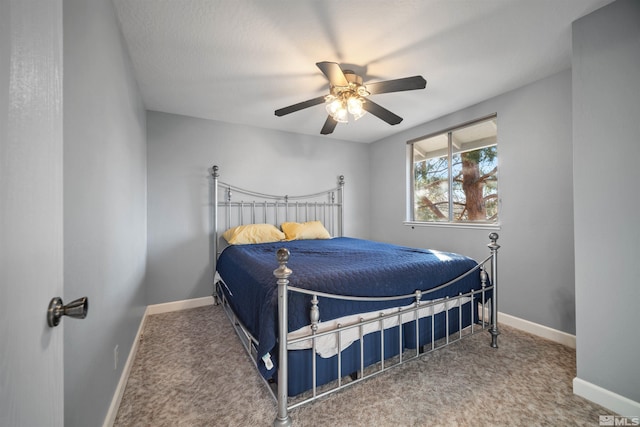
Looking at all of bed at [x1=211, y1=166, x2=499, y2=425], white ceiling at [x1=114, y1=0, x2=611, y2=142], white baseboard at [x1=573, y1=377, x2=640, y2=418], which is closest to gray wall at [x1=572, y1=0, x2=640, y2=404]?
white baseboard at [x1=573, y1=377, x2=640, y2=418]

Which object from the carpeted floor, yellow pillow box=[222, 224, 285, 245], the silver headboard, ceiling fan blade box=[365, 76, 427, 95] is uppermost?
ceiling fan blade box=[365, 76, 427, 95]

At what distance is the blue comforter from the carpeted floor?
397 mm

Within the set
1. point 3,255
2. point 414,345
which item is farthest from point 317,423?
point 3,255

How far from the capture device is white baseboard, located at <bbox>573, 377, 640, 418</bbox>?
4.69 feet

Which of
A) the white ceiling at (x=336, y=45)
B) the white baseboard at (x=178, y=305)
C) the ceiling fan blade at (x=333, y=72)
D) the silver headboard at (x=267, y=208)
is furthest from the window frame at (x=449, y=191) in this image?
the white baseboard at (x=178, y=305)

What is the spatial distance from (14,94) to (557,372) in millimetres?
2995

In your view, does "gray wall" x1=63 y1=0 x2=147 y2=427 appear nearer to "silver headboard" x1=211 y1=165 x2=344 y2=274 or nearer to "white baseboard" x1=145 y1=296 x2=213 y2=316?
"white baseboard" x1=145 y1=296 x2=213 y2=316

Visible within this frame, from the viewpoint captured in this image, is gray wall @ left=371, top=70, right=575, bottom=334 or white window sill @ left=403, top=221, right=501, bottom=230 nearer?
gray wall @ left=371, top=70, right=575, bottom=334

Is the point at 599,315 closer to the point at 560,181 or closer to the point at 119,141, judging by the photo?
the point at 560,181

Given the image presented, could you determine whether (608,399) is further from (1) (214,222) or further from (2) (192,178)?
(2) (192,178)

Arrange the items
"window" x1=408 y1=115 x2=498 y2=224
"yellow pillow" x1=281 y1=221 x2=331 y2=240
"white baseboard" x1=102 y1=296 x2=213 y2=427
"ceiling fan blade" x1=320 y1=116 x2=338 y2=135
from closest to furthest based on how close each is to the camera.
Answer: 1. "white baseboard" x1=102 y1=296 x2=213 y2=427
2. "ceiling fan blade" x1=320 y1=116 x2=338 y2=135
3. "window" x1=408 y1=115 x2=498 y2=224
4. "yellow pillow" x1=281 y1=221 x2=331 y2=240

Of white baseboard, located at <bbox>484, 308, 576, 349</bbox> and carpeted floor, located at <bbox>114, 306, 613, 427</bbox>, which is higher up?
white baseboard, located at <bbox>484, 308, 576, 349</bbox>

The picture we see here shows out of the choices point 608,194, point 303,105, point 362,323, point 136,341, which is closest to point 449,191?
point 608,194

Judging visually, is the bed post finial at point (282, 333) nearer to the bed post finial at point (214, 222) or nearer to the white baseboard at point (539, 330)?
the white baseboard at point (539, 330)
